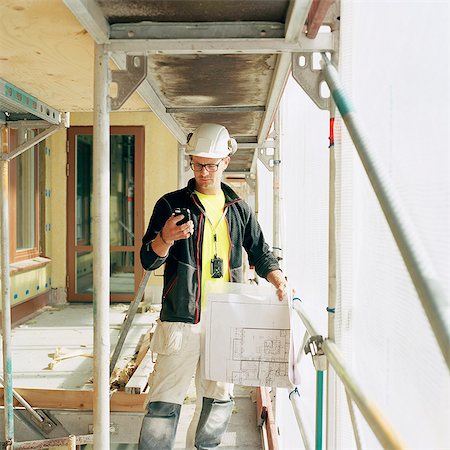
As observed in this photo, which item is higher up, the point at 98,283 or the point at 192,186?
the point at 192,186

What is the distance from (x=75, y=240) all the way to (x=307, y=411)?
6480 millimetres

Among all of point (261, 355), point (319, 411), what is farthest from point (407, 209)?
point (261, 355)

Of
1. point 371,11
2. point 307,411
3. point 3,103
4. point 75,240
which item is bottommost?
point 307,411

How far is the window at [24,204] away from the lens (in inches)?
251

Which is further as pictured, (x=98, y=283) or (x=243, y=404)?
(x=243, y=404)

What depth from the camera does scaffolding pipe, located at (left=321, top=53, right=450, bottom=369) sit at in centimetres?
62

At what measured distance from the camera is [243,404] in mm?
4172

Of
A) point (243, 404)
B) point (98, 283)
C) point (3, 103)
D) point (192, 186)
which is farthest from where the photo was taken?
point (243, 404)

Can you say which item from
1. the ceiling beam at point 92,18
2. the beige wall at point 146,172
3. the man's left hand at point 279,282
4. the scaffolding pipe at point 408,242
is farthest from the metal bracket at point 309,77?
the beige wall at point 146,172

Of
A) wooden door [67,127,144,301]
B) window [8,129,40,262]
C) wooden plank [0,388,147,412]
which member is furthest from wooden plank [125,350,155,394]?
wooden door [67,127,144,301]

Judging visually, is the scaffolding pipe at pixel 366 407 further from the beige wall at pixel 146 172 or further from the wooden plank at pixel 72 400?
the beige wall at pixel 146 172

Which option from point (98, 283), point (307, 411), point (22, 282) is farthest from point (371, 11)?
point (22, 282)

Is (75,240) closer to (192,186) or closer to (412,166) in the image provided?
(192,186)

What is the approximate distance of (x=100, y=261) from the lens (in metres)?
1.69
